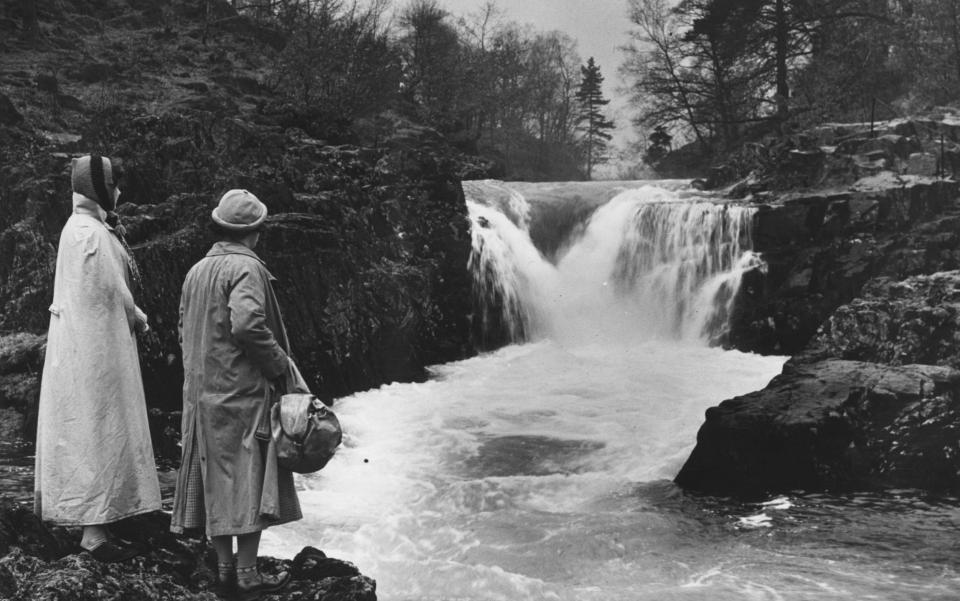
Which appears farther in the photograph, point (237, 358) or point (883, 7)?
point (883, 7)

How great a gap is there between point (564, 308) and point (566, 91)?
37620mm

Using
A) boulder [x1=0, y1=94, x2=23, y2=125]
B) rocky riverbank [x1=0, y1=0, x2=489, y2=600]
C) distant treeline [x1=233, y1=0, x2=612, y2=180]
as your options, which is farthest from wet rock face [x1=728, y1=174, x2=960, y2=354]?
boulder [x1=0, y1=94, x2=23, y2=125]

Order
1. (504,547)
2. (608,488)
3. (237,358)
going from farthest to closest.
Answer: (608,488) → (504,547) → (237,358)

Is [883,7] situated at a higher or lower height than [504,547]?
higher

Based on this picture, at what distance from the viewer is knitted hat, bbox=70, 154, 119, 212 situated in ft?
13.2

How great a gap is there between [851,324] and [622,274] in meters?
7.31

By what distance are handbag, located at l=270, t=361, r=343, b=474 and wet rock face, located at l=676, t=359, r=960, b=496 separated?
5.30 metres

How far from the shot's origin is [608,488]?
8.14 metres

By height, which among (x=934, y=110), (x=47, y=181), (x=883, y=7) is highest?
(x=883, y=7)

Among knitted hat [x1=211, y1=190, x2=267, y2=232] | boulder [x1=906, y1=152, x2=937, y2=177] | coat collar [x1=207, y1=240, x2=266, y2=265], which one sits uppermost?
boulder [x1=906, y1=152, x2=937, y2=177]

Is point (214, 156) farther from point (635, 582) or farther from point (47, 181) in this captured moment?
point (635, 582)

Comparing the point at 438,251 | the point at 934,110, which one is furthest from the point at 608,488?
the point at 934,110

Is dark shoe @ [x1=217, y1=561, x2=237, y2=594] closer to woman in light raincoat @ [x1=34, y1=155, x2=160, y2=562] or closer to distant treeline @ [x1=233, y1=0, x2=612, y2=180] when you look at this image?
woman in light raincoat @ [x1=34, y1=155, x2=160, y2=562]

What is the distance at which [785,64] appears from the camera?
27812mm
